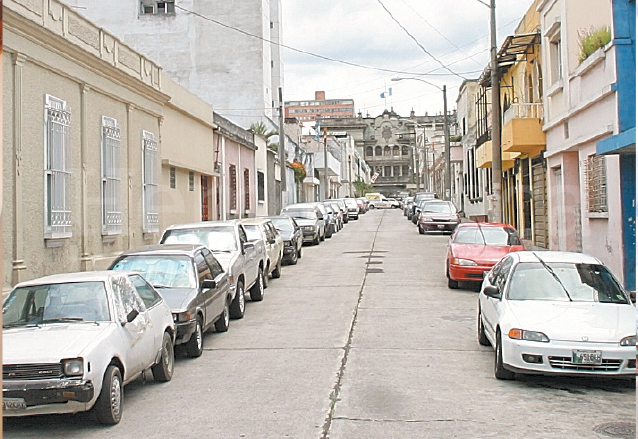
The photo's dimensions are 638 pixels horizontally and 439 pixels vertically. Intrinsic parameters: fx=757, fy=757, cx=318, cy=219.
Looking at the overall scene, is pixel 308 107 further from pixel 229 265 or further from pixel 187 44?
pixel 229 265

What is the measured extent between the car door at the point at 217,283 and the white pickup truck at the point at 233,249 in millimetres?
1065

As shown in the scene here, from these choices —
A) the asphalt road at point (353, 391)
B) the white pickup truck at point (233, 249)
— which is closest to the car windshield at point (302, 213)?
the white pickup truck at point (233, 249)

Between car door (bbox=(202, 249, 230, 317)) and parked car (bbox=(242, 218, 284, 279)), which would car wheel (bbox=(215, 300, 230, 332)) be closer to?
car door (bbox=(202, 249, 230, 317))

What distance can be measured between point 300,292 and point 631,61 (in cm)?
826

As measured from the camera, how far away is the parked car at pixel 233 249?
1363 centimetres

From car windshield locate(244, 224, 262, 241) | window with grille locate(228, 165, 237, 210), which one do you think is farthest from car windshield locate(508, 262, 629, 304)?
window with grille locate(228, 165, 237, 210)

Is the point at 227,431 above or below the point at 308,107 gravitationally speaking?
below

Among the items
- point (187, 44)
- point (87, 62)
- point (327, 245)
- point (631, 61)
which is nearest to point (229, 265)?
point (87, 62)

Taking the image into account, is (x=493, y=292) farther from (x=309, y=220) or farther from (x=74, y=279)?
(x=309, y=220)

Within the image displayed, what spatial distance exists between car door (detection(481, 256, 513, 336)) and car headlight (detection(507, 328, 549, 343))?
545 millimetres

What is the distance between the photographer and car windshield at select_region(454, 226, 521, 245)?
57.7ft

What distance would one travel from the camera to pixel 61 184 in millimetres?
14555

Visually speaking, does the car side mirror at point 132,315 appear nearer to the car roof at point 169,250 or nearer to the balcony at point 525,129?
the car roof at point 169,250

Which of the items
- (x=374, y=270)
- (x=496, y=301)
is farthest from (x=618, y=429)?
(x=374, y=270)
